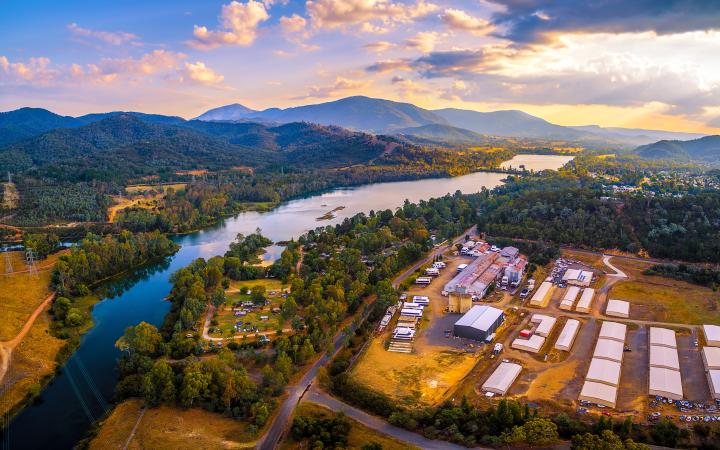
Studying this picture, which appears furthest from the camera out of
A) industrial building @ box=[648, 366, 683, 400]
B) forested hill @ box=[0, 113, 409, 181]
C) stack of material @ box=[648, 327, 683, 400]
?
forested hill @ box=[0, 113, 409, 181]

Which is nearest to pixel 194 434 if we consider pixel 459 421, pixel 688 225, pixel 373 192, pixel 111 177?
pixel 459 421

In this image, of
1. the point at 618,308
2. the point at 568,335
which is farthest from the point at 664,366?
the point at 618,308

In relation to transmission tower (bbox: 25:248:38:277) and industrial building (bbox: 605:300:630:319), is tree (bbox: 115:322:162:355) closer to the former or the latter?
transmission tower (bbox: 25:248:38:277)

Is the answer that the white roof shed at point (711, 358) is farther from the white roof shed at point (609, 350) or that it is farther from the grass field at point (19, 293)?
the grass field at point (19, 293)

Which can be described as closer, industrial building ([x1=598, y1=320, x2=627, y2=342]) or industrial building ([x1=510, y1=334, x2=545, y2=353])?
industrial building ([x1=510, y1=334, x2=545, y2=353])

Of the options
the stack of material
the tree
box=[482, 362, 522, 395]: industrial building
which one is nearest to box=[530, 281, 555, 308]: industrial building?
the stack of material

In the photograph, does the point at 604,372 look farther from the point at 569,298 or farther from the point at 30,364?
the point at 30,364
